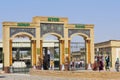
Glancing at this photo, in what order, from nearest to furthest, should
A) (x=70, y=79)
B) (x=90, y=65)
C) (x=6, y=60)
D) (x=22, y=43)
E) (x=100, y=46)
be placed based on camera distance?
1. (x=70, y=79)
2. (x=6, y=60)
3. (x=90, y=65)
4. (x=100, y=46)
5. (x=22, y=43)

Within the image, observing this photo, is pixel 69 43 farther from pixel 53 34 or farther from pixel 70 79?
pixel 70 79

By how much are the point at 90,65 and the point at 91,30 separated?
4978 millimetres

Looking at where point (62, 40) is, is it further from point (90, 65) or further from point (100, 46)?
point (100, 46)

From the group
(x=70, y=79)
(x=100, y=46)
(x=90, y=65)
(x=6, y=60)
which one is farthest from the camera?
(x=100, y=46)

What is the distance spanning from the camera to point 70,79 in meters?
22.9

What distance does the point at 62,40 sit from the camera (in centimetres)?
4794

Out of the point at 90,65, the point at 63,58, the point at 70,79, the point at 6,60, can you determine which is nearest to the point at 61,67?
the point at 63,58

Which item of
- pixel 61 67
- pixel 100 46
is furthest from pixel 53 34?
pixel 100 46

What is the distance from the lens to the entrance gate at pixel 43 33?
45500 mm

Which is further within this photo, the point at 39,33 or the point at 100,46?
the point at 100,46

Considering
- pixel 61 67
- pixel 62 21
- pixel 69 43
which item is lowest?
pixel 61 67

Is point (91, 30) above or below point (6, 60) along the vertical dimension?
above

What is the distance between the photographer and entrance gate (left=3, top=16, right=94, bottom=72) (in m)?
45.5

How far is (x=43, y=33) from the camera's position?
47.1 m
